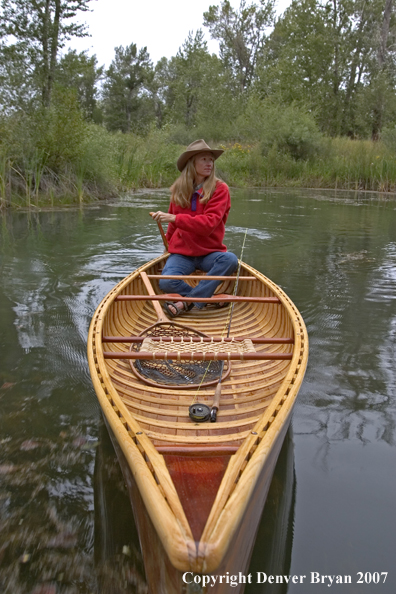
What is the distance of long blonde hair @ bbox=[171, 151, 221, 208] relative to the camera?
13.0 ft

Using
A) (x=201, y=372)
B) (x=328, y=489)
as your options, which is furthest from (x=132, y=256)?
(x=328, y=489)

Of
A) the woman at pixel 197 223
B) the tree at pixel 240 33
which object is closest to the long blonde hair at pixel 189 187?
the woman at pixel 197 223

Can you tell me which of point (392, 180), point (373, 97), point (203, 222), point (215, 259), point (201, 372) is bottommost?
point (201, 372)

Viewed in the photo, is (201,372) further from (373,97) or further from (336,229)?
(373,97)

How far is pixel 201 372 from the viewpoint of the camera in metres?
2.66

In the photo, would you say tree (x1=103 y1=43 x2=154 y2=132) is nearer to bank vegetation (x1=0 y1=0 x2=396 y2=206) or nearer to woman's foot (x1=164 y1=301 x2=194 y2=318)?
bank vegetation (x1=0 y1=0 x2=396 y2=206)

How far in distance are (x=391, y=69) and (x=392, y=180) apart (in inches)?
688

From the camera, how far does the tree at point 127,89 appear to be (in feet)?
138

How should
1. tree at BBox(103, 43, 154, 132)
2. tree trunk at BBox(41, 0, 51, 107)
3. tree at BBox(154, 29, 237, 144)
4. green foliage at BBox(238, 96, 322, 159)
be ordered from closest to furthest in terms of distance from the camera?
tree trunk at BBox(41, 0, 51, 107)
green foliage at BBox(238, 96, 322, 159)
tree at BBox(154, 29, 237, 144)
tree at BBox(103, 43, 154, 132)

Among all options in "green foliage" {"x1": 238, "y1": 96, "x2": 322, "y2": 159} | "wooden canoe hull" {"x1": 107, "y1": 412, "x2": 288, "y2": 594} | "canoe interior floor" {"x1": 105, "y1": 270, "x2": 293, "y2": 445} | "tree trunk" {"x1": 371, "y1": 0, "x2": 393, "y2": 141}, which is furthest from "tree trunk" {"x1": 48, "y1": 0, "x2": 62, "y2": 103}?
"tree trunk" {"x1": 371, "y1": 0, "x2": 393, "y2": 141}

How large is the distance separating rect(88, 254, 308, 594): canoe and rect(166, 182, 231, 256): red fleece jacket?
787 mm

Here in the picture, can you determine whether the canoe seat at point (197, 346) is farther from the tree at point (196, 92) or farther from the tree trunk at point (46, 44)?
the tree at point (196, 92)

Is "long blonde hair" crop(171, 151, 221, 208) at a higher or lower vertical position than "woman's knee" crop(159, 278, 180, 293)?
higher

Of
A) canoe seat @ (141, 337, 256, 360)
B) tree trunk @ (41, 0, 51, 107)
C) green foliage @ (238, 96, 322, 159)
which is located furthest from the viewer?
green foliage @ (238, 96, 322, 159)
